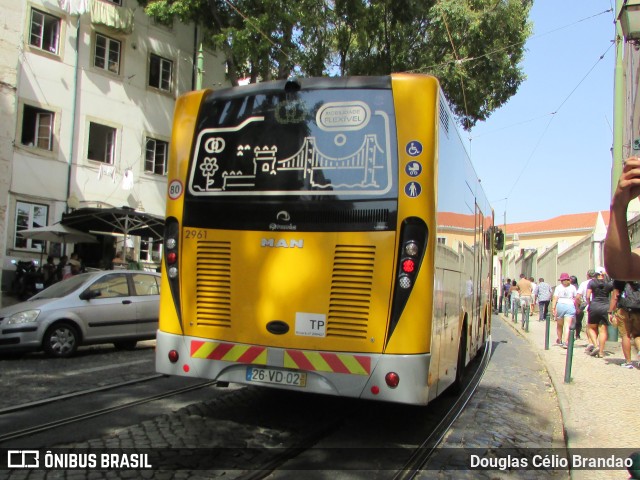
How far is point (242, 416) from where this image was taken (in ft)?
19.1

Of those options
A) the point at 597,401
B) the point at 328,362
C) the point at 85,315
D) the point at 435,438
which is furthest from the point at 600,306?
the point at 85,315

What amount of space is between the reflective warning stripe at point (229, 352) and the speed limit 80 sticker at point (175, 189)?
140 centimetres

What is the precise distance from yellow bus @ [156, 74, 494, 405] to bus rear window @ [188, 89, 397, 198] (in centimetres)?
1

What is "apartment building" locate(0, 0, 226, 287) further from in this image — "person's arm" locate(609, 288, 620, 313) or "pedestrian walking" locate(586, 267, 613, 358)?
"person's arm" locate(609, 288, 620, 313)

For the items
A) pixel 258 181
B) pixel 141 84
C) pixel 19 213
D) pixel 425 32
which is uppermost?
pixel 425 32

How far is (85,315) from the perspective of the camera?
32.2 feet

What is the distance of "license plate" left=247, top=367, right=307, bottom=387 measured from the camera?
489cm

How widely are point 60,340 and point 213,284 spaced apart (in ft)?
17.8

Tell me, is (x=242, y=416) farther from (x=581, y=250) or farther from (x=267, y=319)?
(x=581, y=250)

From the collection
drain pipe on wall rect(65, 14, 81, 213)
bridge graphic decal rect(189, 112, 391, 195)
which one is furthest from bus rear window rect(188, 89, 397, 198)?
drain pipe on wall rect(65, 14, 81, 213)

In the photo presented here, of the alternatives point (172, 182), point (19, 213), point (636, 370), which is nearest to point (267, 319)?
point (172, 182)

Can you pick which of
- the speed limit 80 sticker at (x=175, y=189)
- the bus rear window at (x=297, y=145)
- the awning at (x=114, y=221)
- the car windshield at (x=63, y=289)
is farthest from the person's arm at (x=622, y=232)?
the awning at (x=114, y=221)

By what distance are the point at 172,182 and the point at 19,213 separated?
15740mm

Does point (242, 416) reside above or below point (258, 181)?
below
